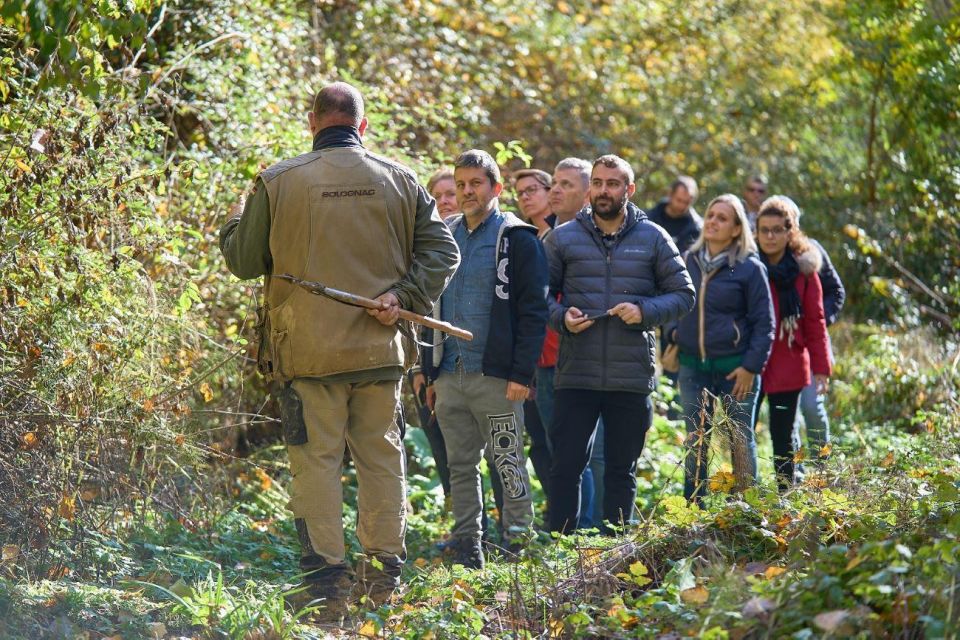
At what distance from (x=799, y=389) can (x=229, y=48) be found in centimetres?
454

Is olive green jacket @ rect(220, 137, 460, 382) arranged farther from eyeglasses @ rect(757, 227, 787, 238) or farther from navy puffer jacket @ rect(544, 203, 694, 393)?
eyeglasses @ rect(757, 227, 787, 238)

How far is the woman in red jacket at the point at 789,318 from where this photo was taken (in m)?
8.36

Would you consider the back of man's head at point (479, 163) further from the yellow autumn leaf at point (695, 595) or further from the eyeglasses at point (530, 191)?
the yellow autumn leaf at point (695, 595)

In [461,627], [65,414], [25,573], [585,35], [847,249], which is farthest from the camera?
[585,35]

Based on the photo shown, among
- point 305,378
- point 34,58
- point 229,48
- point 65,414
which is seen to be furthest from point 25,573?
point 229,48

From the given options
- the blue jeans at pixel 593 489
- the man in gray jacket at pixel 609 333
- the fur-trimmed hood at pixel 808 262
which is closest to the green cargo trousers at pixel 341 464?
the man in gray jacket at pixel 609 333

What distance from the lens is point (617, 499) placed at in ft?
23.9

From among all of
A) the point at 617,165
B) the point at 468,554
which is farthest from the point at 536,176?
the point at 468,554

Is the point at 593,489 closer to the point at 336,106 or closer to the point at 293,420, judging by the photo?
the point at 293,420

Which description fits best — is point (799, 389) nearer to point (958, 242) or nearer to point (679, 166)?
point (958, 242)

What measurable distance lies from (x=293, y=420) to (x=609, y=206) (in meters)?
2.27

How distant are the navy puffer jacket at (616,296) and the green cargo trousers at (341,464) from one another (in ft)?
4.38

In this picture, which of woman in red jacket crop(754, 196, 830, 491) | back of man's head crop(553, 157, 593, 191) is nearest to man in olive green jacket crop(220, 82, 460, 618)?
back of man's head crop(553, 157, 593, 191)

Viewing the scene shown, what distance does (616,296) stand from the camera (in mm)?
7199
